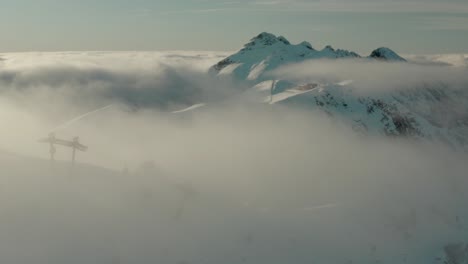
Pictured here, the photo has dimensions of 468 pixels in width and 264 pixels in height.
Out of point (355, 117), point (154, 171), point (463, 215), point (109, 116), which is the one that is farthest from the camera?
point (355, 117)

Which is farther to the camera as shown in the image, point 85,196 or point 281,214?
point 281,214

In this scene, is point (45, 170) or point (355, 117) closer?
point (45, 170)

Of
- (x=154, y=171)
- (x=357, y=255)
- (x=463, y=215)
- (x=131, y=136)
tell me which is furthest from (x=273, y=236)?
(x=131, y=136)

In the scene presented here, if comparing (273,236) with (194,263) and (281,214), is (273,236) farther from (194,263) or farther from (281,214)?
(194,263)

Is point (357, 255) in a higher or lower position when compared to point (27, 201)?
lower

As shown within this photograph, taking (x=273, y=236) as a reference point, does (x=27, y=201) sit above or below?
above

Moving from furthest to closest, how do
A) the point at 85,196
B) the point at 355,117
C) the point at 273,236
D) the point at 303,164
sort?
the point at 355,117
the point at 303,164
the point at 273,236
the point at 85,196

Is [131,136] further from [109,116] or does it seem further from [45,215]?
[45,215]

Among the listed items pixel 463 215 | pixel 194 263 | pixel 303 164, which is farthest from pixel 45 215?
pixel 303 164

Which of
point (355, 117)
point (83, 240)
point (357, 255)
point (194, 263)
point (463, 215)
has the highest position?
point (83, 240)
